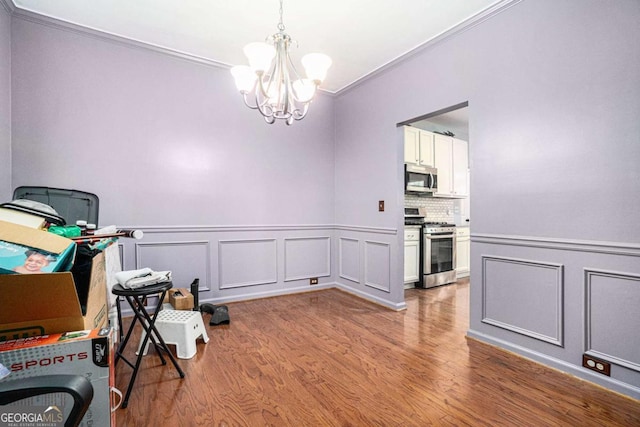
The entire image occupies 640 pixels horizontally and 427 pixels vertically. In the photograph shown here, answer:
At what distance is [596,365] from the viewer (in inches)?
76.6

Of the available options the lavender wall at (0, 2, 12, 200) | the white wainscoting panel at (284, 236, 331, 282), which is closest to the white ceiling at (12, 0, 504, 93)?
the lavender wall at (0, 2, 12, 200)

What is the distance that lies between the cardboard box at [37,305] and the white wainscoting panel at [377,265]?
2.92 m

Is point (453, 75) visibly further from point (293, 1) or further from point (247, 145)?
point (247, 145)

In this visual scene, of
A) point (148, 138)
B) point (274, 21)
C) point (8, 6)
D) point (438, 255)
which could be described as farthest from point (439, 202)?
point (8, 6)

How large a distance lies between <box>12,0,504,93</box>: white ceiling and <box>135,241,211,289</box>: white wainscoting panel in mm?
2051

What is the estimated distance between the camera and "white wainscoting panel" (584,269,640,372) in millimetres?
1809

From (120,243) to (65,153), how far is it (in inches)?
37.1

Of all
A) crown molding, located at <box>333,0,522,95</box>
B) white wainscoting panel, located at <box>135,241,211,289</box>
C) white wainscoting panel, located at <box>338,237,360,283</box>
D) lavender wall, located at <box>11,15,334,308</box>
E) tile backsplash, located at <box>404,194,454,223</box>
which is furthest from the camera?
tile backsplash, located at <box>404,194,454,223</box>

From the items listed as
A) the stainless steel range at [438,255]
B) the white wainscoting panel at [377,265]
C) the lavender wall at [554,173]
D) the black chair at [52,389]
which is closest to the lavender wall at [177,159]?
the white wainscoting panel at [377,265]

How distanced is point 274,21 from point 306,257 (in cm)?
270

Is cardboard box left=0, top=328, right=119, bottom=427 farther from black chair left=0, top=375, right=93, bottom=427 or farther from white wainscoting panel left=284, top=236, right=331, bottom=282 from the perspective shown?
white wainscoting panel left=284, top=236, right=331, bottom=282

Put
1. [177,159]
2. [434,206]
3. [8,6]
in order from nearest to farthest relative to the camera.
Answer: [8,6]
[177,159]
[434,206]

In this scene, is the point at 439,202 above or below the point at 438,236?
above

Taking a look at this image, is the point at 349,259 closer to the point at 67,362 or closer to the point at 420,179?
the point at 420,179
